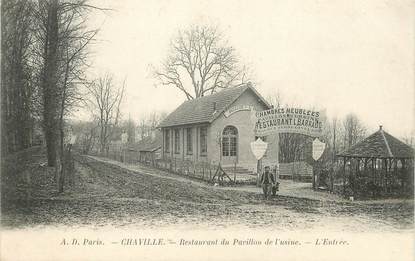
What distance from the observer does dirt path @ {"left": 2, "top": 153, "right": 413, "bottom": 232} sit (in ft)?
29.9

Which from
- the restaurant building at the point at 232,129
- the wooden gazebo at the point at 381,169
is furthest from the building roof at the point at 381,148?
the restaurant building at the point at 232,129

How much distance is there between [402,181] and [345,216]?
402 centimetres

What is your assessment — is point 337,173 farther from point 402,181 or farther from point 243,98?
point 243,98

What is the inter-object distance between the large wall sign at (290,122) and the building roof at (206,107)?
15.6ft

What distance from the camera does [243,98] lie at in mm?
21828

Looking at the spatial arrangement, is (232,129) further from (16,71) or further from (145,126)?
(145,126)

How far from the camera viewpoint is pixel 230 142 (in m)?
21.7

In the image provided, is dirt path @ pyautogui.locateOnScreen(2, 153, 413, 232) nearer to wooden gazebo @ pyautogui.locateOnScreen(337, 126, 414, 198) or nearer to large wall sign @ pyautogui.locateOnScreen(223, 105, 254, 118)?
wooden gazebo @ pyautogui.locateOnScreen(337, 126, 414, 198)

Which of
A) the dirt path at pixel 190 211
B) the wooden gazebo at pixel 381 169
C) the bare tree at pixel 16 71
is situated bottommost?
the dirt path at pixel 190 211

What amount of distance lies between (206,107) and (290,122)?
351 inches

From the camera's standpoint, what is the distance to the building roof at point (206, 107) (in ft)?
70.4

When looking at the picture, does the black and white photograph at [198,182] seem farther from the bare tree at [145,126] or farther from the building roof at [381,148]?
the bare tree at [145,126]

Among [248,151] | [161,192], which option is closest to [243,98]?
[248,151]

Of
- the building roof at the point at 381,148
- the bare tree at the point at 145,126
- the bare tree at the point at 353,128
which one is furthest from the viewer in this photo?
the bare tree at the point at 145,126
